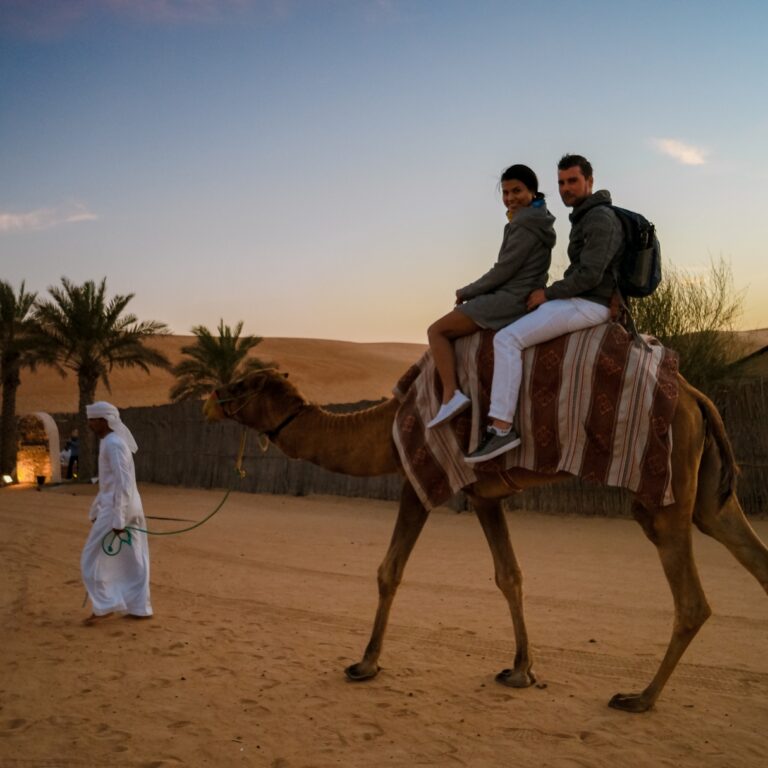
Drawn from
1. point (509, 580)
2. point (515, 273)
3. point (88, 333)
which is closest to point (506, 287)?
point (515, 273)

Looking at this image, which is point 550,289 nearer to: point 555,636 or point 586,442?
point 586,442

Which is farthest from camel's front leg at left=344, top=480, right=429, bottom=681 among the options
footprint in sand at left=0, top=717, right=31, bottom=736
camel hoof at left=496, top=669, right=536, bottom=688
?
footprint in sand at left=0, top=717, right=31, bottom=736

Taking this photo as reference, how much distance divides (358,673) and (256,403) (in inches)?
82.0

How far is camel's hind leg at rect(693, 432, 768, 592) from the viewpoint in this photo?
517 centimetres

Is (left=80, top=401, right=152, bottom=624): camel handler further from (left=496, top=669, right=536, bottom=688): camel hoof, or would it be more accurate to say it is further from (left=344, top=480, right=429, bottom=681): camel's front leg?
(left=496, top=669, right=536, bottom=688): camel hoof

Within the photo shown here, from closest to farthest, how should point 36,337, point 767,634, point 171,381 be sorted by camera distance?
1. point 767,634
2. point 36,337
3. point 171,381

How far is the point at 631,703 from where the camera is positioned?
517 centimetres

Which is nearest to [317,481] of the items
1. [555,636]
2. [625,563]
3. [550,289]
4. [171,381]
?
[625,563]

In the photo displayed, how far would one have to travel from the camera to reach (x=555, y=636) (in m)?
7.23

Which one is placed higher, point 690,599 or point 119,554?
point 690,599

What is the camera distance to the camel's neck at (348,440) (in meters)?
6.00

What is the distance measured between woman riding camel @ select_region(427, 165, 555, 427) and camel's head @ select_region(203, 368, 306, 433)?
4.24ft

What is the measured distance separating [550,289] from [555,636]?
11.1 ft

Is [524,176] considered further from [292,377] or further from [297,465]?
[292,377]
